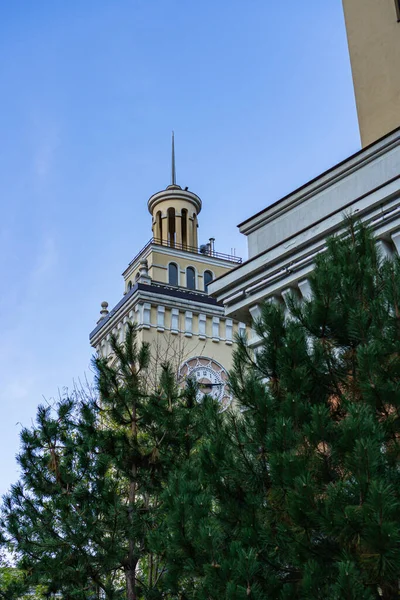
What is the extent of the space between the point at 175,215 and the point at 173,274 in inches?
168

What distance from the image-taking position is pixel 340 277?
8.03 m

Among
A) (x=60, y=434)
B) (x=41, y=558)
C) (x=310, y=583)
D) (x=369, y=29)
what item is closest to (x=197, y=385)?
(x=60, y=434)

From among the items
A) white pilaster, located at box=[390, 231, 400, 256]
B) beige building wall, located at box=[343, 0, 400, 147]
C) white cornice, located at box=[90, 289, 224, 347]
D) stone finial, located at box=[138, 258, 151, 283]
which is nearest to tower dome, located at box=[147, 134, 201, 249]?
stone finial, located at box=[138, 258, 151, 283]

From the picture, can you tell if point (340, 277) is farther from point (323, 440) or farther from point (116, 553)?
point (116, 553)

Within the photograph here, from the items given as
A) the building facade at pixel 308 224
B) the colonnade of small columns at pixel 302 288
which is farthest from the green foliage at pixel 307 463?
the building facade at pixel 308 224

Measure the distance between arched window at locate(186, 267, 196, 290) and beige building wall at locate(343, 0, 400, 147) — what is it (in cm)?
1982

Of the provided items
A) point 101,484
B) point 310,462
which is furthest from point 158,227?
point 310,462

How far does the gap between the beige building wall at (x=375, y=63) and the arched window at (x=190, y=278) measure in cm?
1982

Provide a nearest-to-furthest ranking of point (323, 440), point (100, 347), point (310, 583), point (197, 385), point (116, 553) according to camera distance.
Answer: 1. point (310, 583)
2. point (323, 440)
3. point (116, 553)
4. point (197, 385)
5. point (100, 347)

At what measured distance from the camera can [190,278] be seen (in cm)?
3431

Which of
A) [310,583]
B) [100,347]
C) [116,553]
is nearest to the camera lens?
[310,583]

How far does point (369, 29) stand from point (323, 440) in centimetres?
962

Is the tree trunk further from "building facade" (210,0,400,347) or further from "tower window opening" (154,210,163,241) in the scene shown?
"tower window opening" (154,210,163,241)

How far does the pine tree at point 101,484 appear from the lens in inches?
432
